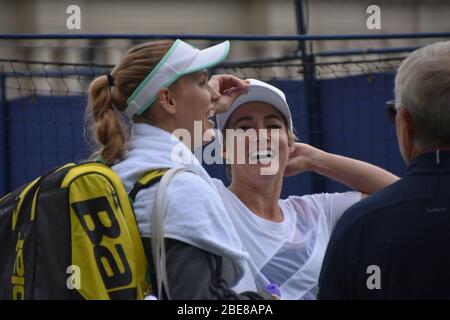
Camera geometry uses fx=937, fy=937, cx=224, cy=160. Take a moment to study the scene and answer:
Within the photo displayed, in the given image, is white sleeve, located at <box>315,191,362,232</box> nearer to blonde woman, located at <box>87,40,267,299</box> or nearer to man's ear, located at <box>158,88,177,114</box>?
blonde woman, located at <box>87,40,267,299</box>

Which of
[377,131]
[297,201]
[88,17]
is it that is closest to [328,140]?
[377,131]

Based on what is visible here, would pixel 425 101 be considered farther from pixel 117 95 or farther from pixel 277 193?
pixel 277 193

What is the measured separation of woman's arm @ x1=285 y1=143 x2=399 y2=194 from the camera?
11.8 feet

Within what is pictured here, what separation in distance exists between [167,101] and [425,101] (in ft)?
2.50

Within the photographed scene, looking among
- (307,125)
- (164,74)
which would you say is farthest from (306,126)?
(164,74)

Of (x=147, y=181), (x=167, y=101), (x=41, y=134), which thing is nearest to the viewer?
(x=147, y=181)

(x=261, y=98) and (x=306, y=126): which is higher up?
(x=261, y=98)

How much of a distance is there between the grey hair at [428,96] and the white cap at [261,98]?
1072mm

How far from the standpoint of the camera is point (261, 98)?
3.47m

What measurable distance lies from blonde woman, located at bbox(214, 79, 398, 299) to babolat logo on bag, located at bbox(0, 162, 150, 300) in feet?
2.92

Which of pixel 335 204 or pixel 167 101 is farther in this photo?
pixel 335 204

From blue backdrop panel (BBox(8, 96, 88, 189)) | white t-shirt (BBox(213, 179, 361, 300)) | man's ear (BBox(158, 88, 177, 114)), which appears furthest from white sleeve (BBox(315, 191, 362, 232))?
blue backdrop panel (BBox(8, 96, 88, 189))

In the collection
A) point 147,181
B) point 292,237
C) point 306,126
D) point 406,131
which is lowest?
point 292,237

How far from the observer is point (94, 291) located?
240 centimetres
